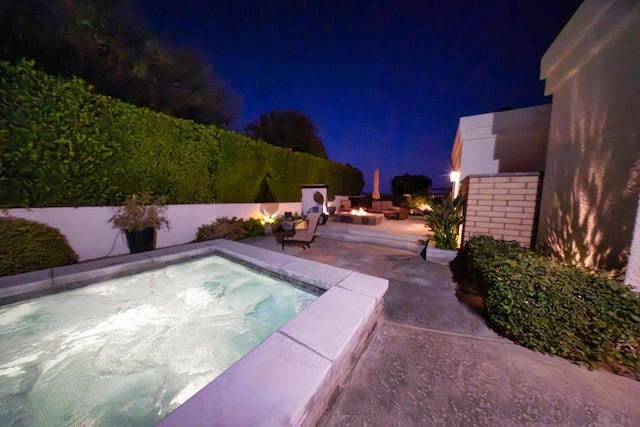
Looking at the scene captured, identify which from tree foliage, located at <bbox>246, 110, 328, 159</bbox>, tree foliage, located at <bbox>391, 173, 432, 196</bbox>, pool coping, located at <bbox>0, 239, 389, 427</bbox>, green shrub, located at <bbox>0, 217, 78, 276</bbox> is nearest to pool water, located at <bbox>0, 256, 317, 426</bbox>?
pool coping, located at <bbox>0, 239, 389, 427</bbox>

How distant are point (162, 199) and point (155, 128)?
189cm

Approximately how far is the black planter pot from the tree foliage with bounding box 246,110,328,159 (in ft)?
48.5

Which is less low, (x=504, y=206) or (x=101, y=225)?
(x=504, y=206)

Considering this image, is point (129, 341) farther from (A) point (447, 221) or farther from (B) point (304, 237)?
(A) point (447, 221)

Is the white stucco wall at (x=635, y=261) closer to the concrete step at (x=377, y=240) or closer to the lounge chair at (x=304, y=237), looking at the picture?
the concrete step at (x=377, y=240)

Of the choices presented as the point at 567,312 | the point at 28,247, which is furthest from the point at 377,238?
the point at 28,247

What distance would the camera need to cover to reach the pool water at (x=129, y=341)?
6.44 feet

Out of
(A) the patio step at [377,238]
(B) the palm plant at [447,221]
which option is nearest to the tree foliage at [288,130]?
(A) the patio step at [377,238]

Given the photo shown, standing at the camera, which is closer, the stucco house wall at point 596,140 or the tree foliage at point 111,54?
the stucco house wall at point 596,140

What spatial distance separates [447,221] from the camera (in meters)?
5.37

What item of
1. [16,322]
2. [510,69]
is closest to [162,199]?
[16,322]

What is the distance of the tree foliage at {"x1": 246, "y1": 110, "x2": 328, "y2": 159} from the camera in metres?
19.1

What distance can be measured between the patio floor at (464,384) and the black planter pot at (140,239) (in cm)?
559

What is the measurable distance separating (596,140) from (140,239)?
8369mm
